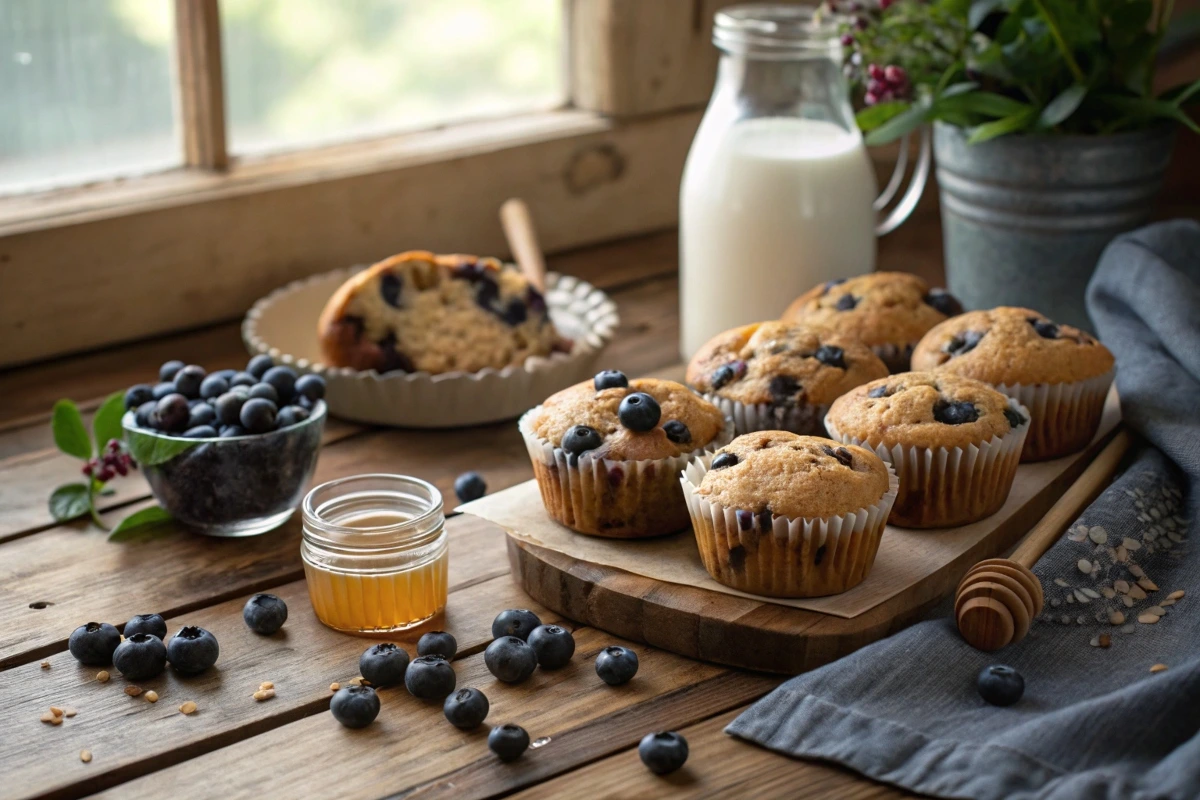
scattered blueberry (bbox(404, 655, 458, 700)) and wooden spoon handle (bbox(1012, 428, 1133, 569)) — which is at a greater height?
wooden spoon handle (bbox(1012, 428, 1133, 569))

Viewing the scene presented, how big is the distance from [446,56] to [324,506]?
1.28m

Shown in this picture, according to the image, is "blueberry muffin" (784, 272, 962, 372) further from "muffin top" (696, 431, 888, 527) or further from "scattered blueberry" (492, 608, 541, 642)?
"scattered blueberry" (492, 608, 541, 642)

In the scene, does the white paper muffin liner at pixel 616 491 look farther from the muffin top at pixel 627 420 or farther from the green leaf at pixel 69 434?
the green leaf at pixel 69 434

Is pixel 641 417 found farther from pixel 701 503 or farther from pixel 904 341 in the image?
pixel 904 341

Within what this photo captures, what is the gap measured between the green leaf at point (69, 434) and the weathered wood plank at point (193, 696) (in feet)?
1.15

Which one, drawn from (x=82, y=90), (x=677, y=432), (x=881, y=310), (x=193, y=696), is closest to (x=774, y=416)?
(x=677, y=432)

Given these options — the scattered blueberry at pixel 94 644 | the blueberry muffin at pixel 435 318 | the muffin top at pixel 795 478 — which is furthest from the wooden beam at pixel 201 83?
the muffin top at pixel 795 478

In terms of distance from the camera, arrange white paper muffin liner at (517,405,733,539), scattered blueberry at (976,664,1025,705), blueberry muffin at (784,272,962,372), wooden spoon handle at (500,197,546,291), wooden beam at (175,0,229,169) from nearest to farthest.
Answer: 1. scattered blueberry at (976,664,1025,705)
2. white paper muffin liner at (517,405,733,539)
3. blueberry muffin at (784,272,962,372)
4. wooden beam at (175,0,229,169)
5. wooden spoon handle at (500,197,546,291)

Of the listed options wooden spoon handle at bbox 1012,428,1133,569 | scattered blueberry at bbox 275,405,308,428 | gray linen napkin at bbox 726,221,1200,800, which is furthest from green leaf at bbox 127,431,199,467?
wooden spoon handle at bbox 1012,428,1133,569

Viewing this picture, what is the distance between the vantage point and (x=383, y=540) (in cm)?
146

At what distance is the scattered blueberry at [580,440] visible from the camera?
4.94 feet

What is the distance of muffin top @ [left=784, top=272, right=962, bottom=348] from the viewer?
6.10 feet

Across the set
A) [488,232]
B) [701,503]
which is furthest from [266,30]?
[701,503]

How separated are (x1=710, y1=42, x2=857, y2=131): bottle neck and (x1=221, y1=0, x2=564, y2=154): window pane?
67cm
